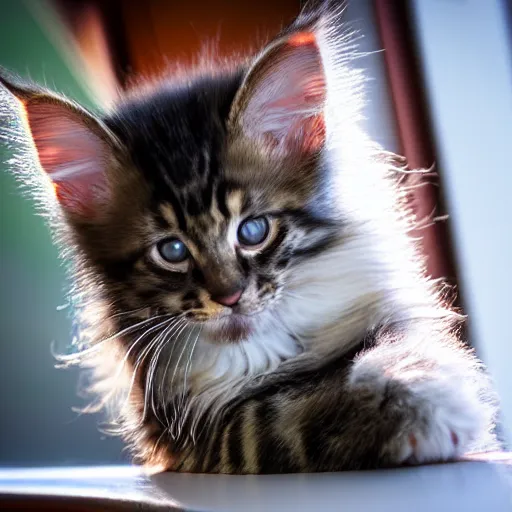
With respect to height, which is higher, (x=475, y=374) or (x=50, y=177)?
(x=50, y=177)

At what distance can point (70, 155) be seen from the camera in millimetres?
1355

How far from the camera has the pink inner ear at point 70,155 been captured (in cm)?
132

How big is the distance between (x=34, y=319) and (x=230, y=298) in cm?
91

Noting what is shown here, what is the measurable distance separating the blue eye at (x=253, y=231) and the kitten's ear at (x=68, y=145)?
11.6 inches

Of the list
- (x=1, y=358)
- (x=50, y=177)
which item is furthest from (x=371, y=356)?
(x=1, y=358)

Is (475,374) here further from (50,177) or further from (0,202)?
(0,202)

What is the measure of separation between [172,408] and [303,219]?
0.42 metres

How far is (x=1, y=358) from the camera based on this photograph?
1916 mm

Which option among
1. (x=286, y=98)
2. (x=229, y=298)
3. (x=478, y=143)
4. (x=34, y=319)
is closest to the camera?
(x=229, y=298)

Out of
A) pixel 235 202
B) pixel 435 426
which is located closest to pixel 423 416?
pixel 435 426

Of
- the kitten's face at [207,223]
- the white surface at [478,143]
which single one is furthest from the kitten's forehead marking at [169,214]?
the white surface at [478,143]

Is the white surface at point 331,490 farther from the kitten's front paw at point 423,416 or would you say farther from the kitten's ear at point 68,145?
the kitten's ear at point 68,145

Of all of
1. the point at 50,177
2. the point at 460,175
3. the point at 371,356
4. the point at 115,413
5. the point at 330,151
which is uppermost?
the point at 50,177

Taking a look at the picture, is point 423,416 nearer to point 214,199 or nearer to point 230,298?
point 230,298
